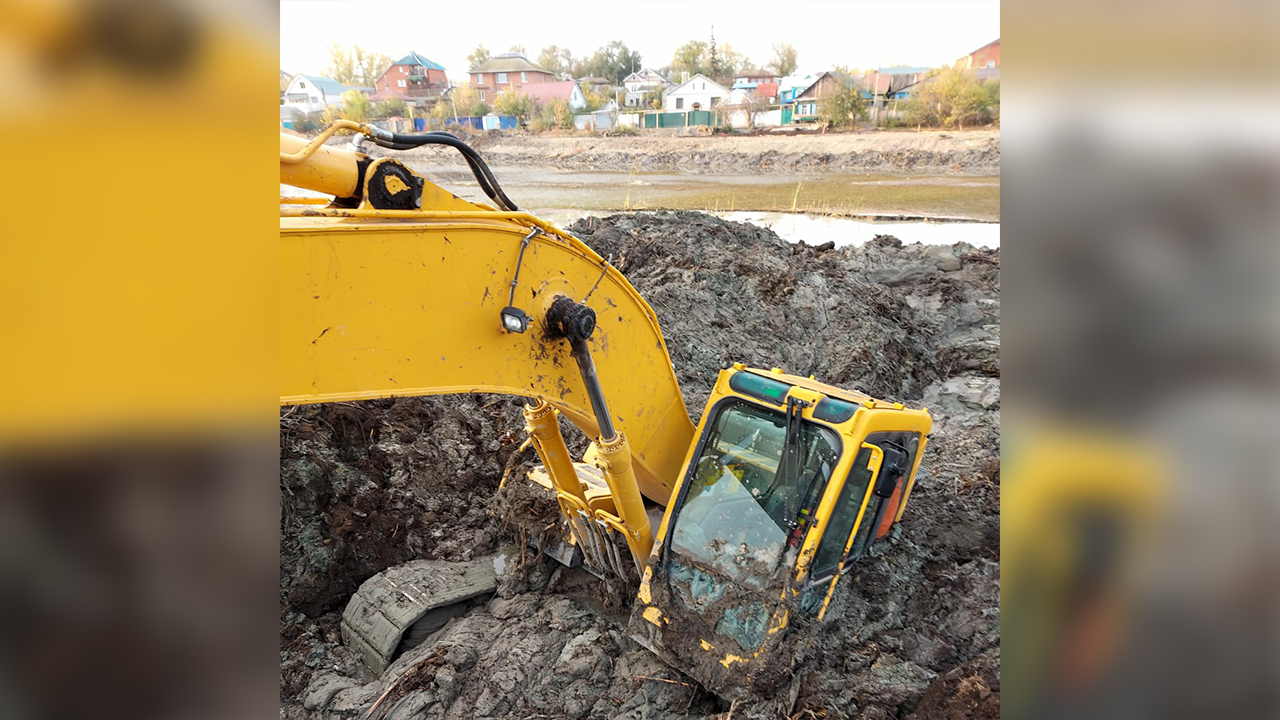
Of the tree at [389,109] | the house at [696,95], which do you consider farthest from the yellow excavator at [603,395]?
the house at [696,95]

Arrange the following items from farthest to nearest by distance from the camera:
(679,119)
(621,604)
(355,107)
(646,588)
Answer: (679,119) < (355,107) < (621,604) < (646,588)

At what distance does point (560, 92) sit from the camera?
58.2 m

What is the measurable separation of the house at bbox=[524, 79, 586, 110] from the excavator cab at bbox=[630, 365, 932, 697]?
177 ft

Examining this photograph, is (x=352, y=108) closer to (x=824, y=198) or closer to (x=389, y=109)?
(x=389, y=109)

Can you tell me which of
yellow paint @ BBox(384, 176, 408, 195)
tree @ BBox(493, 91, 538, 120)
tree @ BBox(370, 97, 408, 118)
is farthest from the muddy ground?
tree @ BBox(370, 97, 408, 118)

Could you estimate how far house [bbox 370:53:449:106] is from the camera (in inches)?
2424

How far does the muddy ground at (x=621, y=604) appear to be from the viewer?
187 inches

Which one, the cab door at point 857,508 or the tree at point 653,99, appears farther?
the tree at point 653,99

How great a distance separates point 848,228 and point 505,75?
53.4 meters

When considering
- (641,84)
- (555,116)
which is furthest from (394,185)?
(641,84)

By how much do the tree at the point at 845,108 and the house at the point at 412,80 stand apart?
3256 centimetres
